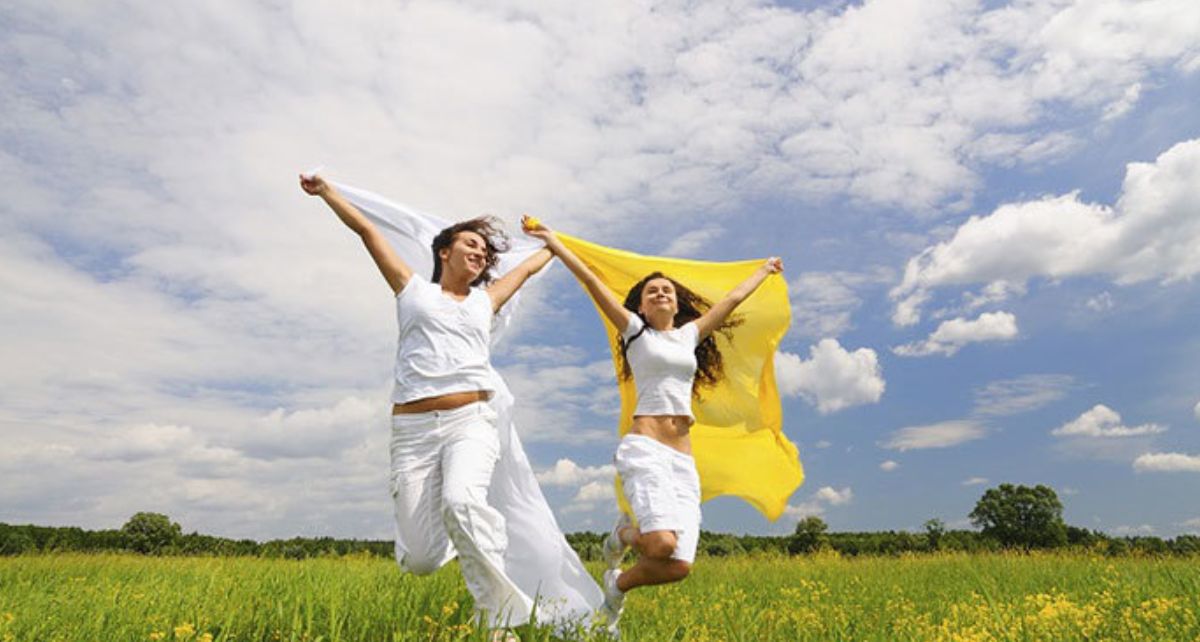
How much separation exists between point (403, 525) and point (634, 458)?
74.9 inches

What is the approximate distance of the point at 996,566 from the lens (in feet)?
45.0

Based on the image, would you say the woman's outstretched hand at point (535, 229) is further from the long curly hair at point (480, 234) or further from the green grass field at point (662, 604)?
the green grass field at point (662, 604)

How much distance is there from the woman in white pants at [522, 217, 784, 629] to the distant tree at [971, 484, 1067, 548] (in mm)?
34595

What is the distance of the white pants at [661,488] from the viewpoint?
22.0ft

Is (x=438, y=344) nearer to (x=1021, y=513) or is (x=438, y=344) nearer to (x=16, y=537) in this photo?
(x=16, y=537)

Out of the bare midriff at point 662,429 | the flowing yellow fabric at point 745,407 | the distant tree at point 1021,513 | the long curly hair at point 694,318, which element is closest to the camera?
the bare midriff at point 662,429

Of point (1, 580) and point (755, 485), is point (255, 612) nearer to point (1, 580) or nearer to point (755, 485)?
point (755, 485)

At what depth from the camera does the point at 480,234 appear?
7129mm

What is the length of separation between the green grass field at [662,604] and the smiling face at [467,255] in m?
2.56

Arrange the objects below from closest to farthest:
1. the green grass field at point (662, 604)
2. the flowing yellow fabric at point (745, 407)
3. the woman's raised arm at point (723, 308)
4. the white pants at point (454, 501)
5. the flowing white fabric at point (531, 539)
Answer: the white pants at point (454, 501) → the green grass field at point (662, 604) → the flowing white fabric at point (531, 539) → the woman's raised arm at point (723, 308) → the flowing yellow fabric at point (745, 407)

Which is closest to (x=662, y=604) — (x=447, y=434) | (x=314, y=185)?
(x=447, y=434)

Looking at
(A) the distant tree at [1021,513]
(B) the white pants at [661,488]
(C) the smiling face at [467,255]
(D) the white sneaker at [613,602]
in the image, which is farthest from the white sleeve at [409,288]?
(A) the distant tree at [1021,513]

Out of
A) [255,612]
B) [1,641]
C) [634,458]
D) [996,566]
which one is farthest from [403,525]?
[996,566]

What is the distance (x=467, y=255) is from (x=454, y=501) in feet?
6.70
